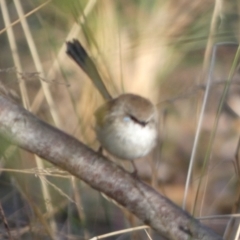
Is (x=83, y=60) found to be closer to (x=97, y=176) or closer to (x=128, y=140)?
(x=128, y=140)

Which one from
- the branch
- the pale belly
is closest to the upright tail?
the pale belly

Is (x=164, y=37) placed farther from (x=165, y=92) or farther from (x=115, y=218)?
(x=115, y=218)

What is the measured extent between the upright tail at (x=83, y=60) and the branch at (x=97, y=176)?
304 millimetres

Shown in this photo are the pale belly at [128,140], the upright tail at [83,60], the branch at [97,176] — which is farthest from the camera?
the pale belly at [128,140]

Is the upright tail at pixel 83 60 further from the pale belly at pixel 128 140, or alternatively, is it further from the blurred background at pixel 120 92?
Answer: the pale belly at pixel 128 140

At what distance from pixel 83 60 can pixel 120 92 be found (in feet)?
1.67

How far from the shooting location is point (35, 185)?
A: 217cm

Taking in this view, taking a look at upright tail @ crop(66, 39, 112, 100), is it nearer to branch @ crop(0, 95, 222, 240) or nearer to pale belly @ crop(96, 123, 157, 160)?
pale belly @ crop(96, 123, 157, 160)

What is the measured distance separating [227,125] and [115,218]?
93 centimetres

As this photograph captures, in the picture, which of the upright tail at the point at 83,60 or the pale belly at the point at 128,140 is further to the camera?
the pale belly at the point at 128,140

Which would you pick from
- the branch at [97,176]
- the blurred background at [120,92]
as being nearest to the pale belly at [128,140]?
the blurred background at [120,92]

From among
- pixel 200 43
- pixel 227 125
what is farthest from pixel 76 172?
pixel 227 125

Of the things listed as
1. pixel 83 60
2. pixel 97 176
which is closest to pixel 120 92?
pixel 83 60

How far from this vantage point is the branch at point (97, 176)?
132 cm
